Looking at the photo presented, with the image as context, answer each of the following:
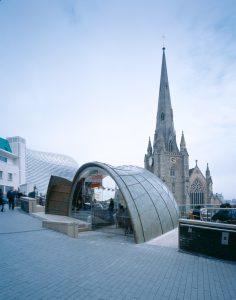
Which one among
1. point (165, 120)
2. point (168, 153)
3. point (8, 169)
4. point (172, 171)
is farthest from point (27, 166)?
point (165, 120)

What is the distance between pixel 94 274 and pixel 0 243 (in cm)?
484

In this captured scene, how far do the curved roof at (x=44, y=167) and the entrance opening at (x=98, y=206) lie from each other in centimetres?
4508

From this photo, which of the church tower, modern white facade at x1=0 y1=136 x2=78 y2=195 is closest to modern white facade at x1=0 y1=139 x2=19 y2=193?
modern white facade at x1=0 y1=136 x2=78 y2=195

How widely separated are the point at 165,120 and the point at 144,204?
2006 inches

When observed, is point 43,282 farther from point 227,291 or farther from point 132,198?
point 132,198

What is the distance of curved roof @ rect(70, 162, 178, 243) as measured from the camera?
37.3 ft

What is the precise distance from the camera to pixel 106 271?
22.7 feet

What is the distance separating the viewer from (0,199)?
716 inches

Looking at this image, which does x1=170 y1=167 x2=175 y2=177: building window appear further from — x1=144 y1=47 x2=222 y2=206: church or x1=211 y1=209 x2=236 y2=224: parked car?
x1=211 y1=209 x2=236 y2=224: parked car

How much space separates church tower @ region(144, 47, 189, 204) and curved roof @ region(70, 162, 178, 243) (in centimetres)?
4188

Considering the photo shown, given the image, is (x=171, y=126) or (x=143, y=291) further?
(x=171, y=126)

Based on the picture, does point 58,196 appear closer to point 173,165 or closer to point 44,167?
point 173,165

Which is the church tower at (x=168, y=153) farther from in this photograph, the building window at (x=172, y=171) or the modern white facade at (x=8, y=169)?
the modern white facade at (x=8, y=169)

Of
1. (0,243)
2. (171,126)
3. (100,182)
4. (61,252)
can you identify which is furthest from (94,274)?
(171,126)
